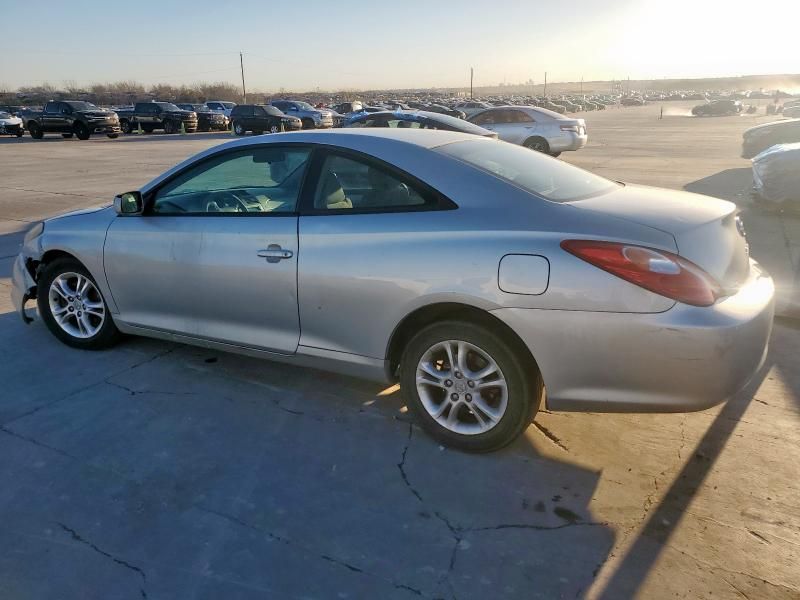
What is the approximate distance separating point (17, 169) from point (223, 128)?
73.0ft

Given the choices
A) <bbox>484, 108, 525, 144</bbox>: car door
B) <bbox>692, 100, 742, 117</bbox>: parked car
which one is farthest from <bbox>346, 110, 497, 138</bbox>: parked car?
<bbox>692, 100, 742, 117</bbox>: parked car

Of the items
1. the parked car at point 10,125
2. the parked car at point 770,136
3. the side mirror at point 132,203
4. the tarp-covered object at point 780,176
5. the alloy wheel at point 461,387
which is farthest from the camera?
the parked car at point 10,125

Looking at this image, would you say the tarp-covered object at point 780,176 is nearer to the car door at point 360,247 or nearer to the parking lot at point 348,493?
the parking lot at point 348,493

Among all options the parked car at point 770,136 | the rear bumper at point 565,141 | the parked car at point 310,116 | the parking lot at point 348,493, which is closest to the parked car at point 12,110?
the parked car at point 310,116

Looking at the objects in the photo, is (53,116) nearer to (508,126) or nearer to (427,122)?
(508,126)

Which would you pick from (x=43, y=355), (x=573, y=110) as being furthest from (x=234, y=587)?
(x=573, y=110)

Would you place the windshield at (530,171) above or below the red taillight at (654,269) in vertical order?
above

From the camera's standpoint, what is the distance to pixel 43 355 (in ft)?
14.6

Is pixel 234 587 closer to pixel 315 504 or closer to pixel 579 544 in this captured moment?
pixel 315 504

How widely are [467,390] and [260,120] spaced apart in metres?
31.3

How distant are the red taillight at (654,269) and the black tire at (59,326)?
330 cm

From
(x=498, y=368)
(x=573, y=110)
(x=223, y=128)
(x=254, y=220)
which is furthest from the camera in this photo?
(x=573, y=110)

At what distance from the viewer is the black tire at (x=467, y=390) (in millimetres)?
3006

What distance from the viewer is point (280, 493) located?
9.57 feet
